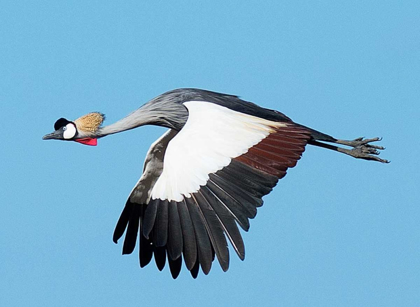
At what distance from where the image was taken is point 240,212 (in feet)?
31.4

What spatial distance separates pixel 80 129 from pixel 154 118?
3.35 ft

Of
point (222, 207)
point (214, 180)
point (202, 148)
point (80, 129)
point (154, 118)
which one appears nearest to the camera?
point (222, 207)

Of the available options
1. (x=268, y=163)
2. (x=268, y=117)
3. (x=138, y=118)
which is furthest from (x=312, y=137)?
(x=138, y=118)

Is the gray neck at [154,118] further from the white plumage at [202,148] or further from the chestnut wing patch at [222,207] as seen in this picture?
the chestnut wing patch at [222,207]

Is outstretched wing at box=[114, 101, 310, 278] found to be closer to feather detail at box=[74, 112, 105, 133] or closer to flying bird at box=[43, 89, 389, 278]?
flying bird at box=[43, 89, 389, 278]

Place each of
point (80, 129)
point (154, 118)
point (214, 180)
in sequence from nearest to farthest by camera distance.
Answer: point (214, 180), point (154, 118), point (80, 129)

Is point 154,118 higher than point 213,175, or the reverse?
point 154,118

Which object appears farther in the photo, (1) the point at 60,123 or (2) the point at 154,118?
(1) the point at 60,123

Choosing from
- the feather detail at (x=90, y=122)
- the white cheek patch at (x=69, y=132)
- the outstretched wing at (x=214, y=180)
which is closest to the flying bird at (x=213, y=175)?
the outstretched wing at (x=214, y=180)

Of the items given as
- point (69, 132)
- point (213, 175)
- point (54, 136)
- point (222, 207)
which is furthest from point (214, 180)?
point (54, 136)

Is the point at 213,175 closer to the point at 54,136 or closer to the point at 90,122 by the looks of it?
the point at 90,122

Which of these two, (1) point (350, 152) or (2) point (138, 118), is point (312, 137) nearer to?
(1) point (350, 152)

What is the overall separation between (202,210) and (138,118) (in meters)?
2.06

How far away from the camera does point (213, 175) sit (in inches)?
387
